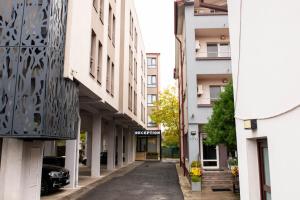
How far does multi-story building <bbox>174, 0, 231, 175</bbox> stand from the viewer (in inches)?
683

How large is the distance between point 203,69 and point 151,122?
34118 millimetres

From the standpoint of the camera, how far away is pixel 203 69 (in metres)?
17.8

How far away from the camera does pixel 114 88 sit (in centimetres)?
1981

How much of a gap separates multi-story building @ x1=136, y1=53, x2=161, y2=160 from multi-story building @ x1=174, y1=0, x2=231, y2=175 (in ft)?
83.1

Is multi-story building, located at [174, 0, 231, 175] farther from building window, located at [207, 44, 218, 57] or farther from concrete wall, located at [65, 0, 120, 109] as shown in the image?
concrete wall, located at [65, 0, 120, 109]

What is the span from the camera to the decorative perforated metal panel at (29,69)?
8.98 meters

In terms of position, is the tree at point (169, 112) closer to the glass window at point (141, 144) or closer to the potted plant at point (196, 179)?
the glass window at point (141, 144)

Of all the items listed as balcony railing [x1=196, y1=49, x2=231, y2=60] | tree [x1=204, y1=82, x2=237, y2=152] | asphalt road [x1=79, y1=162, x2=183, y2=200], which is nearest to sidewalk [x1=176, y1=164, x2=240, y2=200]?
→ asphalt road [x1=79, y1=162, x2=183, y2=200]

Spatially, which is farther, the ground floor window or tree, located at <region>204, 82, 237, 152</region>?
the ground floor window

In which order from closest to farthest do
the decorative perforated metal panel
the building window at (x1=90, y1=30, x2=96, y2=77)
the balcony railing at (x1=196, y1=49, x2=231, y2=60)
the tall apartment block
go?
the decorative perforated metal panel, the tall apartment block, the building window at (x1=90, y1=30, x2=96, y2=77), the balcony railing at (x1=196, y1=49, x2=231, y2=60)

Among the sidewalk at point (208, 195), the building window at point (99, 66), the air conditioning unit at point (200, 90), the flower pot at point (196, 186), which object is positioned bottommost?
the sidewalk at point (208, 195)

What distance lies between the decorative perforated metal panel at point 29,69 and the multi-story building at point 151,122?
34665mm

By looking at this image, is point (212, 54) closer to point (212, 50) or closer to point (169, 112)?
point (212, 50)

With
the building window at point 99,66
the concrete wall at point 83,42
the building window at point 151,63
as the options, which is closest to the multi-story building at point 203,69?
the concrete wall at point 83,42
